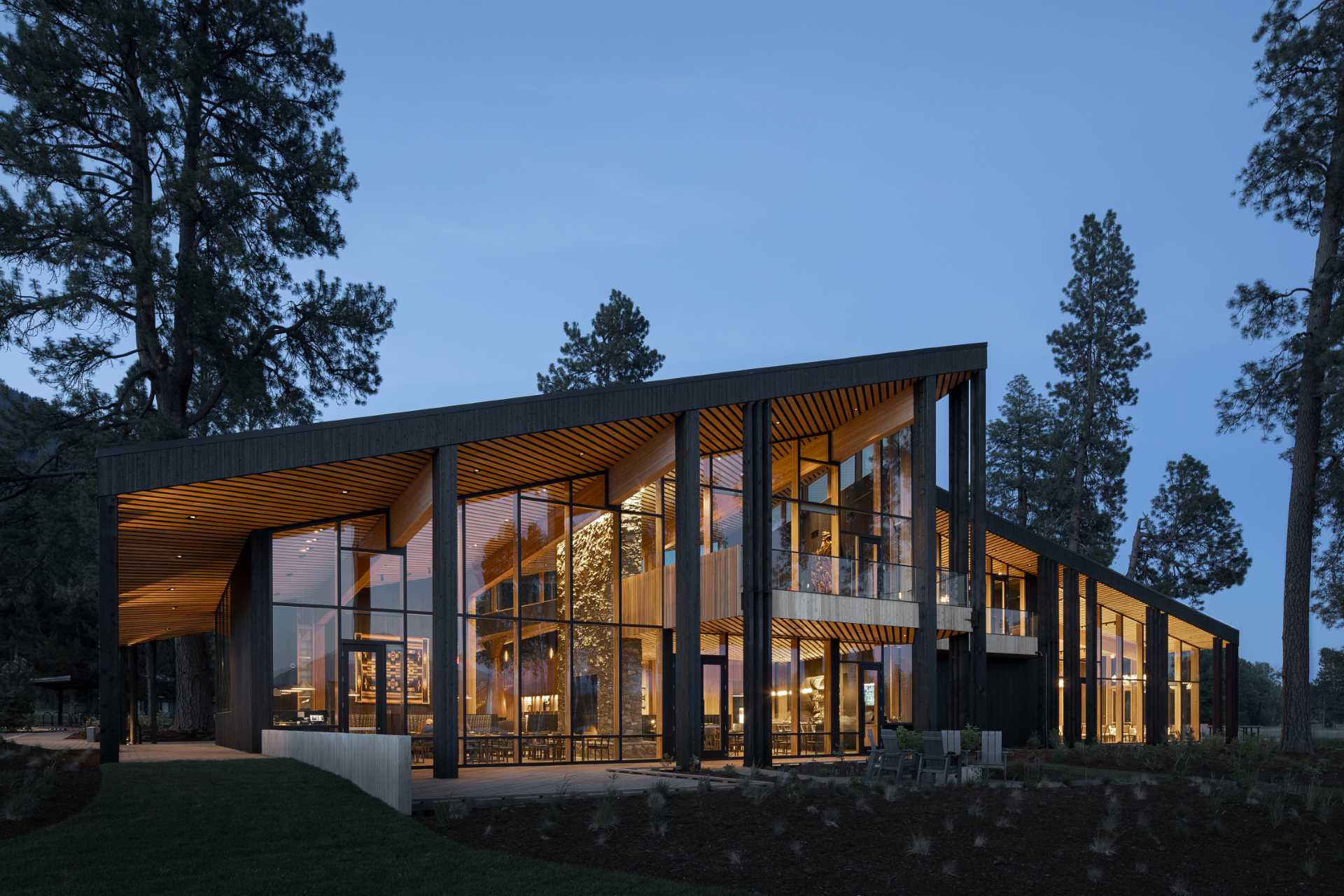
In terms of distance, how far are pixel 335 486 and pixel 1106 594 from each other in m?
22.8

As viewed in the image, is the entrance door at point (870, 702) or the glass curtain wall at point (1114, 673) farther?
the glass curtain wall at point (1114, 673)

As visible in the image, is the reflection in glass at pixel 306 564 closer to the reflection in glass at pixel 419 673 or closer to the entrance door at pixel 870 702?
the reflection in glass at pixel 419 673

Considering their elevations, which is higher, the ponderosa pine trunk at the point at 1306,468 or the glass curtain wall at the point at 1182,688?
the ponderosa pine trunk at the point at 1306,468

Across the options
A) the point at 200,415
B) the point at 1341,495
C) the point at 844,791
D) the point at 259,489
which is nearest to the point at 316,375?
the point at 200,415

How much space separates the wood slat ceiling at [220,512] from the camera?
15.7 meters

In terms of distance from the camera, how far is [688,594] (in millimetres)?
18734

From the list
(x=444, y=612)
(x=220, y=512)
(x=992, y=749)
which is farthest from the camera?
(x=992, y=749)

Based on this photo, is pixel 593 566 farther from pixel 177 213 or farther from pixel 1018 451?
pixel 1018 451

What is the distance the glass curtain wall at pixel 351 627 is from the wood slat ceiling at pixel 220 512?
61cm

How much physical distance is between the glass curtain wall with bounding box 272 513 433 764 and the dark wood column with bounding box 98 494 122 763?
530 cm

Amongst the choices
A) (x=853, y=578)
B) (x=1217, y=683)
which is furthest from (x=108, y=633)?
(x=1217, y=683)

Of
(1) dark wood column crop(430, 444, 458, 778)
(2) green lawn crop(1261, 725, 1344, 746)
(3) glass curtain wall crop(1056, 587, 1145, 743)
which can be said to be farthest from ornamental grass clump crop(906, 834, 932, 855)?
(3) glass curtain wall crop(1056, 587, 1145, 743)

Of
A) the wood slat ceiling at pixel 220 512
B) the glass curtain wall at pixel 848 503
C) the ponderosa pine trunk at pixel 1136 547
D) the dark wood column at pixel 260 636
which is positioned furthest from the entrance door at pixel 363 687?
the ponderosa pine trunk at pixel 1136 547

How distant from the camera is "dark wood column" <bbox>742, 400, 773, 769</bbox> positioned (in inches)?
757
